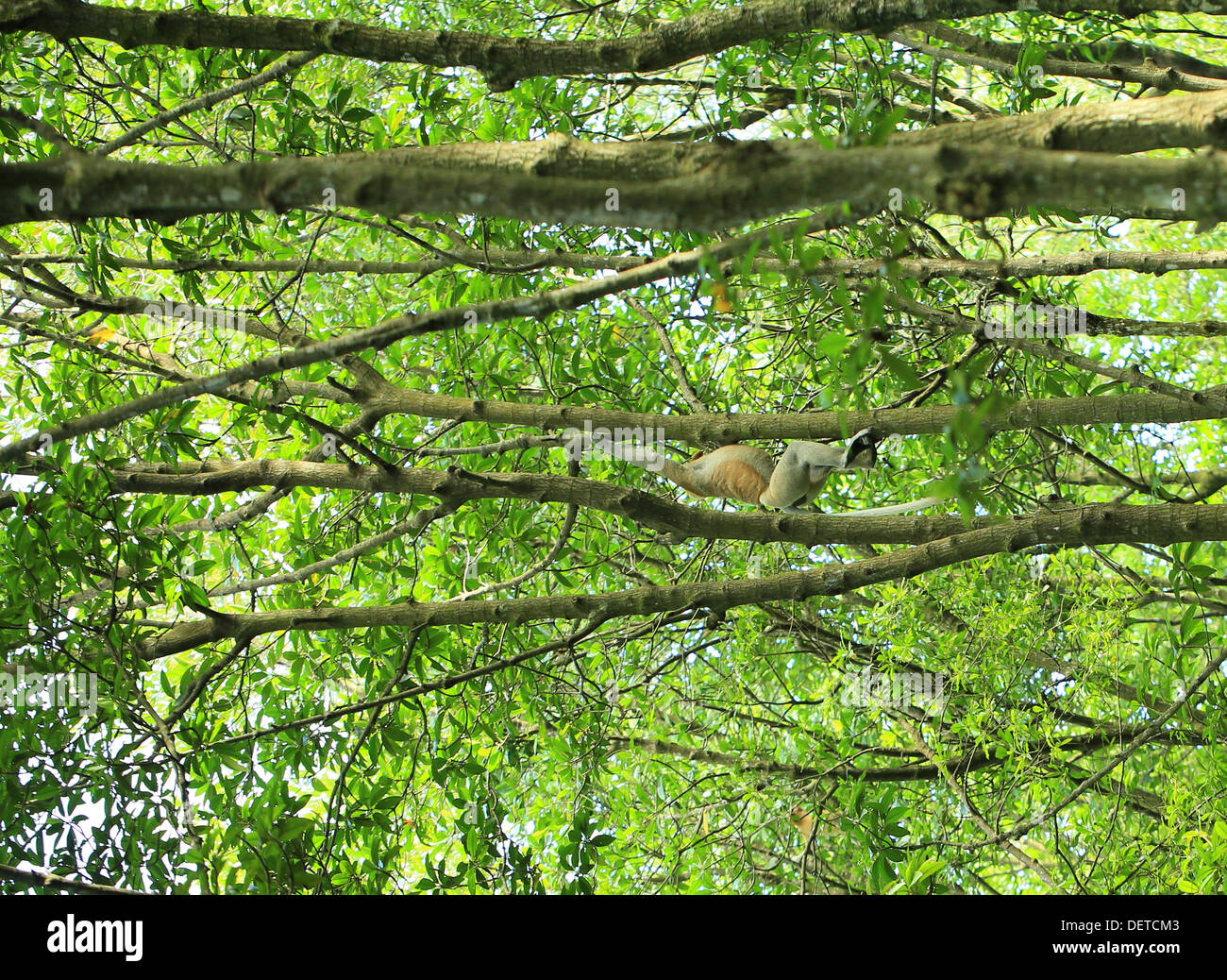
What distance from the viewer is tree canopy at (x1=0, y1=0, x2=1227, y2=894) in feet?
5.81

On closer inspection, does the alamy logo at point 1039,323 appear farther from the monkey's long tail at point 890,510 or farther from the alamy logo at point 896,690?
the alamy logo at point 896,690

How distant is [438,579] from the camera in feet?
15.3

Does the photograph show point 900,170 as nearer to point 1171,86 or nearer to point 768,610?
point 1171,86

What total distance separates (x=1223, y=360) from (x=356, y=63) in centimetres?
739

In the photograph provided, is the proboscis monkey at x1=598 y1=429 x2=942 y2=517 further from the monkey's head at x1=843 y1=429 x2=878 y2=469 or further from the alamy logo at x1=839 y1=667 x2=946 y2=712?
the alamy logo at x1=839 y1=667 x2=946 y2=712

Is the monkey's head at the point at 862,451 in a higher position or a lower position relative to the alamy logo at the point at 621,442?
lower
